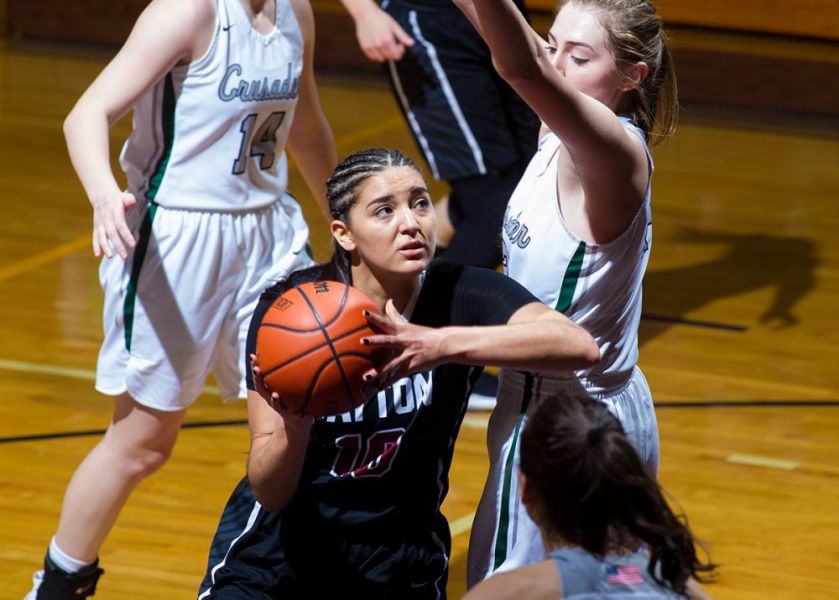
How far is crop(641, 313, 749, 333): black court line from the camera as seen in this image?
665 centimetres

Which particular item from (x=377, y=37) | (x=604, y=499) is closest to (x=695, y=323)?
(x=377, y=37)

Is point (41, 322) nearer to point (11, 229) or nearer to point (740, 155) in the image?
point (11, 229)

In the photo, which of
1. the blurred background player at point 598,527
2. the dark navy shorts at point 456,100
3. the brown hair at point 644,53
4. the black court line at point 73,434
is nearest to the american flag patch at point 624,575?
the blurred background player at point 598,527

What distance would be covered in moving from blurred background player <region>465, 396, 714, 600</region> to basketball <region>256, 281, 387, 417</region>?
17.0 inches

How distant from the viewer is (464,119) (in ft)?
18.8

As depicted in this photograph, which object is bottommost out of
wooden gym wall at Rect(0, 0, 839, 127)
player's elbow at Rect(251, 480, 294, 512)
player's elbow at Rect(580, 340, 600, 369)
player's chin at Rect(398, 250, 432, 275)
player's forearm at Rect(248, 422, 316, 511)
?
wooden gym wall at Rect(0, 0, 839, 127)

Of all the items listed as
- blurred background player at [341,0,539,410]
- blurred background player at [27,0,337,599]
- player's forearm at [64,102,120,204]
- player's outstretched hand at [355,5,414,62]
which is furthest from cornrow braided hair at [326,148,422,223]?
blurred background player at [341,0,539,410]

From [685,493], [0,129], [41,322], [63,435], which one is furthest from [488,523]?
[0,129]

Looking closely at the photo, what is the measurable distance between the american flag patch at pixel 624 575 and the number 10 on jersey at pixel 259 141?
184 cm

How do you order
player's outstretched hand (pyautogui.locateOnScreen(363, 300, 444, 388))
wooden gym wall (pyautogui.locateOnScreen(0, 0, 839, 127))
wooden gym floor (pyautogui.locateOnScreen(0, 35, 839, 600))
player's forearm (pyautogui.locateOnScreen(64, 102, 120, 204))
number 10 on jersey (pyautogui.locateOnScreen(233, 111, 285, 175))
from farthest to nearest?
wooden gym wall (pyautogui.locateOnScreen(0, 0, 839, 127))
wooden gym floor (pyautogui.locateOnScreen(0, 35, 839, 600))
number 10 on jersey (pyautogui.locateOnScreen(233, 111, 285, 175))
player's forearm (pyautogui.locateOnScreen(64, 102, 120, 204))
player's outstretched hand (pyautogui.locateOnScreen(363, 300, 444, 388))

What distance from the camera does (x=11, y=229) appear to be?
24.3ft

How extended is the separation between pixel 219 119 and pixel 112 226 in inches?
22.3

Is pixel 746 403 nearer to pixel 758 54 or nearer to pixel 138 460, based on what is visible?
pixel 138 460

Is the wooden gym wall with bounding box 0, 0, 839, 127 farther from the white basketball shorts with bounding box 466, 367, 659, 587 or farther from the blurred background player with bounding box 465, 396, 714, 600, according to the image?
the blurred background player with bounding box 465, 396, 714, 600
